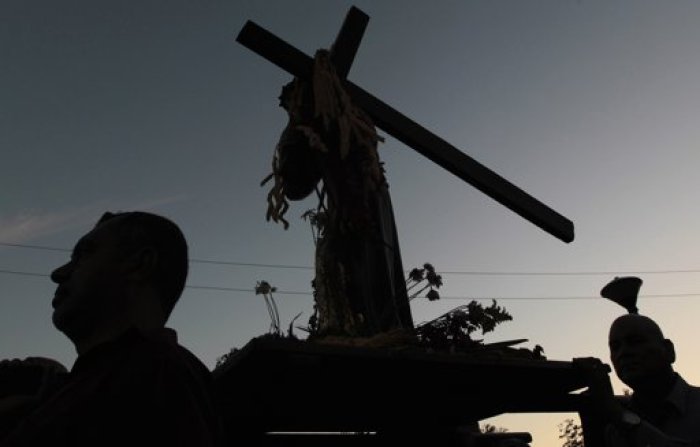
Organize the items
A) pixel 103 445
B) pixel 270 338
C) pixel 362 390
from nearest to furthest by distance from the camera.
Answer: pixel 103 445 → pixel 270 338 → pixel 362 390

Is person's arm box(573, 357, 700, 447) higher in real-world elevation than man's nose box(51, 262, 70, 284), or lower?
lower

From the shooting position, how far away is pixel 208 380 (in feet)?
6.82

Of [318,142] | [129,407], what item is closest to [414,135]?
[318,142]

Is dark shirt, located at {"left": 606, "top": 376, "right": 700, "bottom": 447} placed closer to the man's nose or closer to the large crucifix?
the large crucifix

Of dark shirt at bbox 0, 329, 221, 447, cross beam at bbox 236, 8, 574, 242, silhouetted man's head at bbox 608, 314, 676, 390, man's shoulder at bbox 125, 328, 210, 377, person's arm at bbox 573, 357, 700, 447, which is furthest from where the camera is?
cross beam at bbox 236, 8, 574, 242

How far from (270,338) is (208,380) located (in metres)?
1.08

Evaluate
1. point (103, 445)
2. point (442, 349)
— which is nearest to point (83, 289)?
point (103, 445)

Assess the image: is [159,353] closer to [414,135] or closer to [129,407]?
[129,407]

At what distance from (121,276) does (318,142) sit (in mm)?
2590

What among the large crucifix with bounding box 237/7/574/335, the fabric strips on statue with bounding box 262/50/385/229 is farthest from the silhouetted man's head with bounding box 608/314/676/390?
the fabric strips on statue with bounding box 262/50/385/229

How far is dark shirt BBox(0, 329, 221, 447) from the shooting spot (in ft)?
5.32

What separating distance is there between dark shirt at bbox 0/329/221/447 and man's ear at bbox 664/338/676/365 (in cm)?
280

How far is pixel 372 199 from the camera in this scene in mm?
4801

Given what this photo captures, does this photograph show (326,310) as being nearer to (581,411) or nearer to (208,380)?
(581,411)
